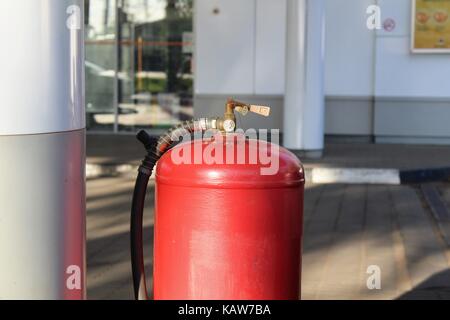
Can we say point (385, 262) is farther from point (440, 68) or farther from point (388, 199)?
point (440, 68)

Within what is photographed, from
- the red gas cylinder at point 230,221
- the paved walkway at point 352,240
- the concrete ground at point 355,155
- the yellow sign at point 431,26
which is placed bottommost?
the paved walkway at point 352,240

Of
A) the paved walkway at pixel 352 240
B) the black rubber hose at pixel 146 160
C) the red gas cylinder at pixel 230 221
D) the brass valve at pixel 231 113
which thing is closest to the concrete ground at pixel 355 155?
the paved walkway at pixel 352 240

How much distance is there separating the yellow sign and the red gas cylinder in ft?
39.6

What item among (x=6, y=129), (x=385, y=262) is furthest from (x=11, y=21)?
(x=385, y=262)

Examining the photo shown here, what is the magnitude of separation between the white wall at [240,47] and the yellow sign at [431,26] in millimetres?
2388

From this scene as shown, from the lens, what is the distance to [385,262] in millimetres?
7422

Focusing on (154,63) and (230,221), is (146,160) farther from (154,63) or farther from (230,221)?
(154,63)

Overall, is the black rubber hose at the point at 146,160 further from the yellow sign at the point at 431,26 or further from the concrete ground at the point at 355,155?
the yellow sign at the point at 431,26

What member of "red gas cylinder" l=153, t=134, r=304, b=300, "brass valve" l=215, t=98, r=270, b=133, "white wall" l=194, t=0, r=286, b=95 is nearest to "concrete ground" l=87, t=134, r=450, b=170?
"white wall" l=194, t=0, r=286, b=95

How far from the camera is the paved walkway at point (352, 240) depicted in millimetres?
6629

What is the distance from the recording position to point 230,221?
3.73 meters
